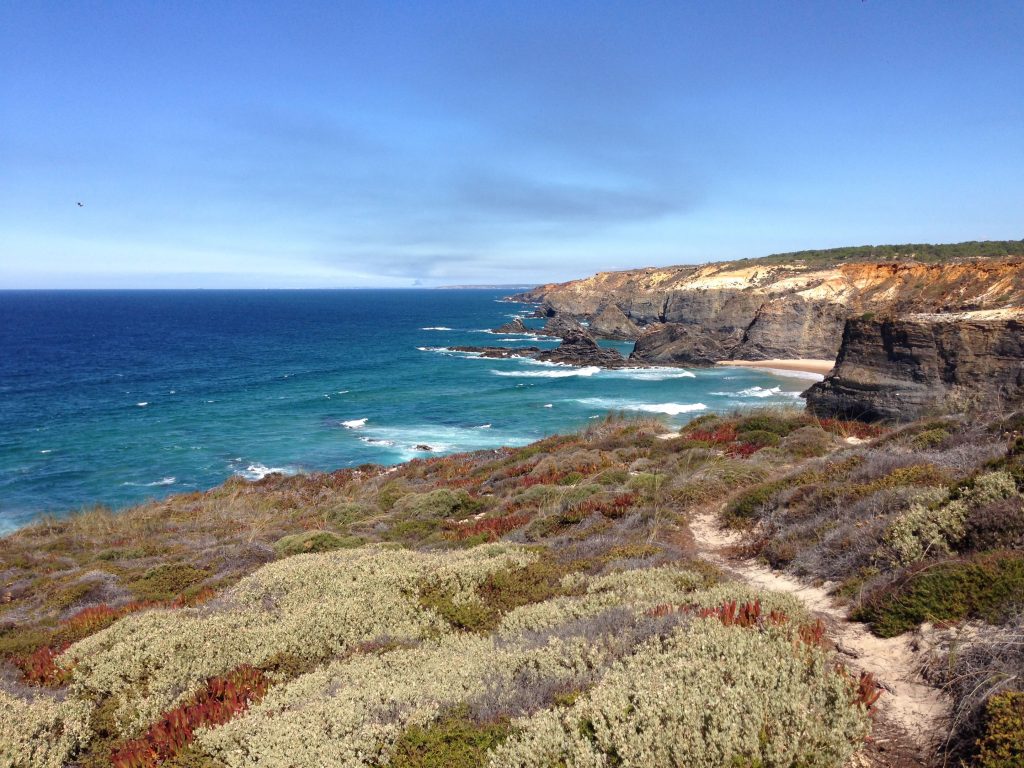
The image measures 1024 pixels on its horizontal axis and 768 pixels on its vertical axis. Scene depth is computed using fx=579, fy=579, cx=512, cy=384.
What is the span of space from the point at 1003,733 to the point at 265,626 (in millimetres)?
7166

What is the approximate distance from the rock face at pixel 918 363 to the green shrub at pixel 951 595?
24421mm

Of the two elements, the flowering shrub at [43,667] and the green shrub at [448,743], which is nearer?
the green shrub at [448,743]

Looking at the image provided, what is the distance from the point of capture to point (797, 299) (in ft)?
221

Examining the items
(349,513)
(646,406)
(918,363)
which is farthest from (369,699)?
(646,406)

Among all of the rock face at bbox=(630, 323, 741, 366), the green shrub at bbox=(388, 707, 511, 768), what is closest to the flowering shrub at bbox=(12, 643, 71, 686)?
the green shrub at bbox=(388, 707, 511, 768)

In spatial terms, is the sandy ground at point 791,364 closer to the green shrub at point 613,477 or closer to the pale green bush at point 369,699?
the green shrub at point 613,477

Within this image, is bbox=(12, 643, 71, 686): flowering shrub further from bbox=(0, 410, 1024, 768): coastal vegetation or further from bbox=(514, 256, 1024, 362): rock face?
bbox=(514, 256, 1024, 362): rock face

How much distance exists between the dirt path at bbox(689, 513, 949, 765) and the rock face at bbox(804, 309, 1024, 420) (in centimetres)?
2359

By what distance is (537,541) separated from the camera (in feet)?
39.4

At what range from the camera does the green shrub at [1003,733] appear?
3621mm

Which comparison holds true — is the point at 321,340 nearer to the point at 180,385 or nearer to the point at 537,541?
the point at 180,385

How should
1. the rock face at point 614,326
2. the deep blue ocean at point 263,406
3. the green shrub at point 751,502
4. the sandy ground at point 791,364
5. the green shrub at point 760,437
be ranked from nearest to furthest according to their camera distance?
the green shrub at point 751,502
the green shrub at point 760,437
the deep blue ocean at point 263,406
the sandy ground at point 791,364
the rock face at point 614,326

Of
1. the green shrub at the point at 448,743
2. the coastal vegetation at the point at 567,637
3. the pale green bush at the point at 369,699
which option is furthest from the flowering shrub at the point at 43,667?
the green shrub at the point at 448,743

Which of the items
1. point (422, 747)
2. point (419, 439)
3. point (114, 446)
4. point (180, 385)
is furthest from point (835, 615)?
point (180, 385)
